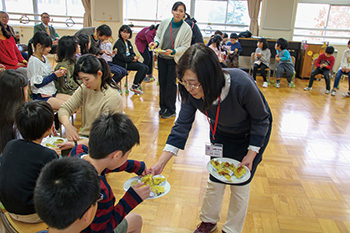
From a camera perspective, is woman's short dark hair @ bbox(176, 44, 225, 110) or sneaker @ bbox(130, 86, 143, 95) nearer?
woman's short dark hair @ bbox(176, 44, 225, 110)

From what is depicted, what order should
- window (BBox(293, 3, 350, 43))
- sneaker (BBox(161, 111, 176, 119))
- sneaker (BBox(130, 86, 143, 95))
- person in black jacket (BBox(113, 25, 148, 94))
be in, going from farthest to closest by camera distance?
window (BBox(293, 3, 350, 43)) → sneaker (BBox(130, 86, 143, 95)) → person in black jacket (BBox(113, 25, 148, 94)) → sneaker (BBox(161, 111, 176, 119))

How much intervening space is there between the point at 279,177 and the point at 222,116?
1483 millimetres

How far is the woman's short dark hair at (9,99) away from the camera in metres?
1.77

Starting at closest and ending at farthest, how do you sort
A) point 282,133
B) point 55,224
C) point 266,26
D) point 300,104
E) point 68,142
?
1. point 55,224
2. point 68,142
3. point 282,133
4. point 300,104
5. point 266,26

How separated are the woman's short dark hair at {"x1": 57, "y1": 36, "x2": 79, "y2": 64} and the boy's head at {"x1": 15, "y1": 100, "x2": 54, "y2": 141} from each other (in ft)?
6.54

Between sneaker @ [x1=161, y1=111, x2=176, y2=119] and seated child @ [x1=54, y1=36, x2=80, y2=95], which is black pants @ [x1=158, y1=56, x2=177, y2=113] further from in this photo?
seated child @ [x1=54, y1=36, x2=80, y2=95]

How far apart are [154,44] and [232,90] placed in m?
2.57

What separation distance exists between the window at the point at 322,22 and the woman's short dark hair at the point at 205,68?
8.37 meters

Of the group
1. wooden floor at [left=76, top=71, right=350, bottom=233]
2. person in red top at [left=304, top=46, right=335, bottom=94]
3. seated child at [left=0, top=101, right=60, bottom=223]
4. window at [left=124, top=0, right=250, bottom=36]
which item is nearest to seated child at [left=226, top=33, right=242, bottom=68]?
window at [left=124, top=0, right=250, bottom=36]

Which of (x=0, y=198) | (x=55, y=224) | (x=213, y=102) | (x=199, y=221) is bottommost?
(x=199, y=221)

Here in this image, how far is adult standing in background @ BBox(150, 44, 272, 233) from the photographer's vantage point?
1341 mm

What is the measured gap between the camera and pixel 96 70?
85.0 inches

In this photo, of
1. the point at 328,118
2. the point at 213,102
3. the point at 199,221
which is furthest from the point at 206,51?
the point at 328,118

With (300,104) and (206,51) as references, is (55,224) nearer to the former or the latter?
(206,51)
